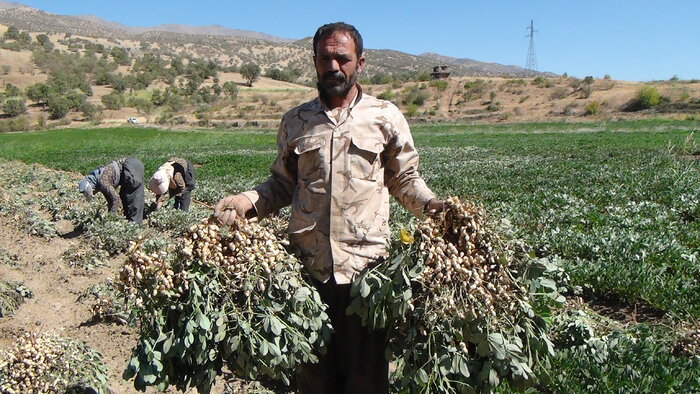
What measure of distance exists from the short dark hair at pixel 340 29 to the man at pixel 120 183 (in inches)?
256

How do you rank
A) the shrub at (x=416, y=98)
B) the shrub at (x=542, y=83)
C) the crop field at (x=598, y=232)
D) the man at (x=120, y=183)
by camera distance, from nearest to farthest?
the crop field at (x=598, y=232) < the man at (x=120, y=183) < the shrub at (x=542, y=83) < the shrub at (x=416, y=98)

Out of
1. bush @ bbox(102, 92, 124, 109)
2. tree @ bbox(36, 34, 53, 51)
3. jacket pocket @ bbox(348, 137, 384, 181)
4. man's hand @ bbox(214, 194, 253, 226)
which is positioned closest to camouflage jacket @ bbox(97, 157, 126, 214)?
man's hand @ bbox(214, 194, 253, 226)

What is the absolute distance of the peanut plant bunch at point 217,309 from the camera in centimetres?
229

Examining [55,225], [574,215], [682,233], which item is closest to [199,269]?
[682,233]

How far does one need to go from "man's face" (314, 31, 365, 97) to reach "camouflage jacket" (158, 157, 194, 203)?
6.97 m

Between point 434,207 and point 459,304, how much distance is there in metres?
0.52

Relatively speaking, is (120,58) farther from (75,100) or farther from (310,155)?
(310,155)

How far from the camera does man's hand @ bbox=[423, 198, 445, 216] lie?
2424 mm

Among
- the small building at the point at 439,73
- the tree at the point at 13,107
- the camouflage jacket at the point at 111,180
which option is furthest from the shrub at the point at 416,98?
the camouflage jacket at the point at 111,180

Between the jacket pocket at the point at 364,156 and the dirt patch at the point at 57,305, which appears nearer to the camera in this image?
the jacket pocket at the point at 364,156

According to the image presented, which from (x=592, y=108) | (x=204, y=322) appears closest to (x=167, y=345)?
(x=204, y=322)

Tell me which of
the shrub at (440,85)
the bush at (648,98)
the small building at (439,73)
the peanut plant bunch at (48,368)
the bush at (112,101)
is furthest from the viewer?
the small building at (439,73)

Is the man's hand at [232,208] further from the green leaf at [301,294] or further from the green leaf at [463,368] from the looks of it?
the green leaf at [463,368]

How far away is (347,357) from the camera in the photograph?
2.70 metres
